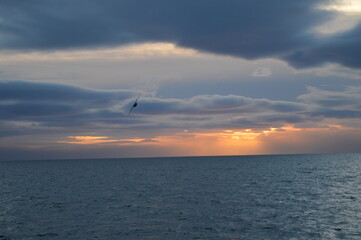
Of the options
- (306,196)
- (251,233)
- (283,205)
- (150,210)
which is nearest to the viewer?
(251,233)

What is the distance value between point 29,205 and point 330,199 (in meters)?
50.3

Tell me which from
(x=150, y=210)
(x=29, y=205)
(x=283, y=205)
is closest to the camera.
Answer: (x=150, y=210)

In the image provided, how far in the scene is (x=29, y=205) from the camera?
5494 cm

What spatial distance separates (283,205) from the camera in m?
50.5

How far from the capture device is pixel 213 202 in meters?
52.9

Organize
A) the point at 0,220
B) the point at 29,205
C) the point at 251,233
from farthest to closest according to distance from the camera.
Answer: the point at 29,205, the point at 0,220, the point at 251,233

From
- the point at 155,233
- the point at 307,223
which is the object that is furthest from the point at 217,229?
the point at 307,223

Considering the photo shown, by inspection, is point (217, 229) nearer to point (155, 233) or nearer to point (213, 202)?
A: point (155, 233)

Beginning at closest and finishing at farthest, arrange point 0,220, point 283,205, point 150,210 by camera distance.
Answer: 1. point 0,220
2. point 150,210
3. point 283,205

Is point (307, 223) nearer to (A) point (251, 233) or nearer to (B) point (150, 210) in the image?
(A) point (251, 233)

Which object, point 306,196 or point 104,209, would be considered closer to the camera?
point 104,209

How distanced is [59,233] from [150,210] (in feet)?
46.1

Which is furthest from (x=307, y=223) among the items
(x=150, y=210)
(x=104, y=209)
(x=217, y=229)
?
(x=104, y=209)

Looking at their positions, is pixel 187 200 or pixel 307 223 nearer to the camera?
pixel 307 223
